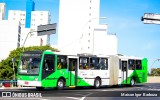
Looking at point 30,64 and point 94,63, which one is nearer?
point 30,64

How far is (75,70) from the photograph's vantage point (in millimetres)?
28359

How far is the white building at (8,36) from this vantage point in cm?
13262

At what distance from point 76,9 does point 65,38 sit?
9641mm

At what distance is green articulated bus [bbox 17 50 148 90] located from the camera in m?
25.5

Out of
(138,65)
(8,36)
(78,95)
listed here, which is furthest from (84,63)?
(8,36)

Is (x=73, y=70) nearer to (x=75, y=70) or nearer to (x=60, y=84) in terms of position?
(x=75, y=70)

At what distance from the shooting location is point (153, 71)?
343 ft

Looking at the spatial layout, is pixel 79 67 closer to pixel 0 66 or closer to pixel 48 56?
pixel 48 56

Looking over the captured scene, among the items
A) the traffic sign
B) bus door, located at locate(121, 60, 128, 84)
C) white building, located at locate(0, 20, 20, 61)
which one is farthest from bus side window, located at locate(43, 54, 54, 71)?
white building, located at locate(0, 20, 20, 61)

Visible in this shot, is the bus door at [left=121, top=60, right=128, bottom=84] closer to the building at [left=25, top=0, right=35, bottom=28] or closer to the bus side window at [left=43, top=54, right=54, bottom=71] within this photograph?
the bus side window at [left=43, top=54, right=54, bottom=71]

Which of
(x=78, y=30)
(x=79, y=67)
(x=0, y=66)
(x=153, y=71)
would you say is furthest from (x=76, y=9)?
(x=79, y=67)

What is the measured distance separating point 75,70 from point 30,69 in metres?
4.21

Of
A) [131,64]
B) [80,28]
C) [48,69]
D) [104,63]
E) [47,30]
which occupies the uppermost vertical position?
[80,28]

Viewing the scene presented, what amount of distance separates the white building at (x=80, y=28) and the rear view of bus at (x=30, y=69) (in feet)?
268
